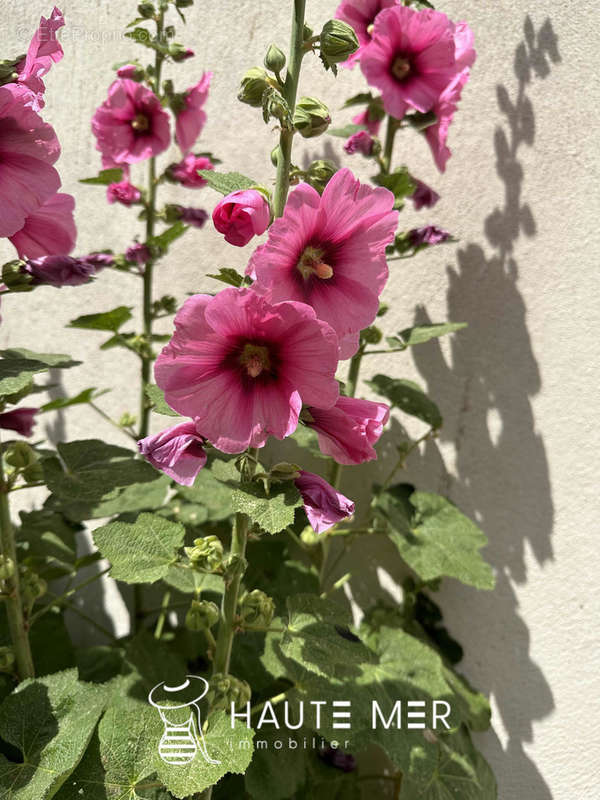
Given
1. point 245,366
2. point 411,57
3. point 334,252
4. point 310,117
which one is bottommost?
point 245,366

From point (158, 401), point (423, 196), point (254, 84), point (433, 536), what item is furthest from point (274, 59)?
point (433, 536)

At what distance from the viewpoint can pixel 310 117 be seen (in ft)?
2.27

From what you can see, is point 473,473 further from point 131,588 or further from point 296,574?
point 131,588

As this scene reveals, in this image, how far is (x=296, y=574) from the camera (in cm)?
121

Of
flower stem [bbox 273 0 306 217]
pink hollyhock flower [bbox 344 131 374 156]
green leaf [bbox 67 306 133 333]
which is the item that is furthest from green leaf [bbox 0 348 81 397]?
pink hollyhock flower [bbox 344 131 374 156]

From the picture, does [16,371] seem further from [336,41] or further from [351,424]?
[336,41]

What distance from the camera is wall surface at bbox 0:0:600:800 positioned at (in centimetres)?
116

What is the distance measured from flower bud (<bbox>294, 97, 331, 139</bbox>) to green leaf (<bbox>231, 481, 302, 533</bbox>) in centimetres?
37

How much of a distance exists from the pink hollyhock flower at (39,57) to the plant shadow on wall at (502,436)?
793 mm

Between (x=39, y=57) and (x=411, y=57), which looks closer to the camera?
(x=39, y=57)

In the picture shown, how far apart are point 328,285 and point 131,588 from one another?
1058 millimetres

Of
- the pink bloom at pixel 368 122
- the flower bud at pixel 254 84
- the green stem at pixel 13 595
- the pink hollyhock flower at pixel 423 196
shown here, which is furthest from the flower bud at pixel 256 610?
the pink bloom at pixel 368 122

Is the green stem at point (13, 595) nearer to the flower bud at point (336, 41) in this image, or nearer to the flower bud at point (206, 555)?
the flower bud at point (206, 555)

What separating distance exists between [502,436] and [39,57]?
97 cm
